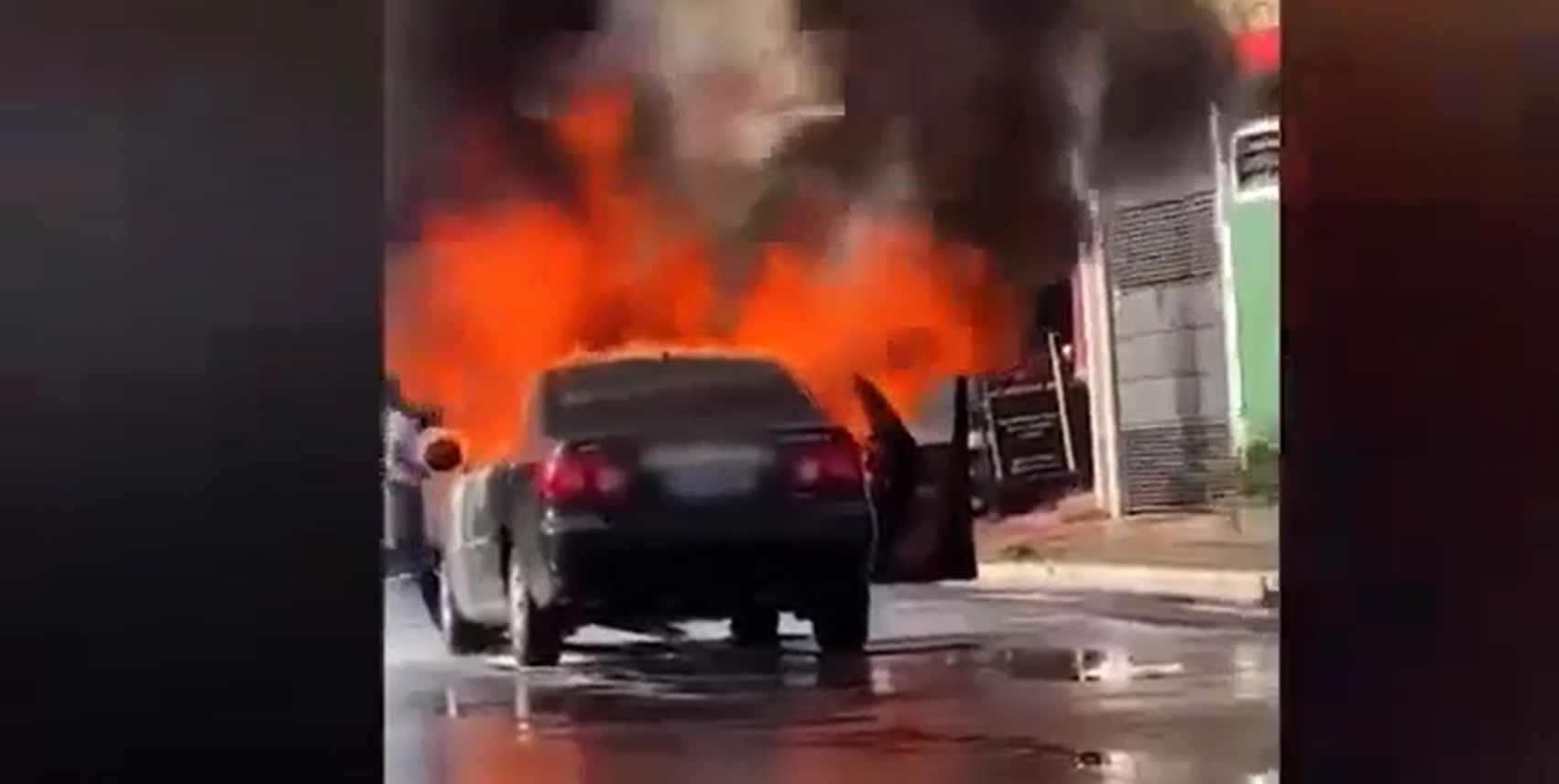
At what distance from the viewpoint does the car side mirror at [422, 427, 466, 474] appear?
1840mm

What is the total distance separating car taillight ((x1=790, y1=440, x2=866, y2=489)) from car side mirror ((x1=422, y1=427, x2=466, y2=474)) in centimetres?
30

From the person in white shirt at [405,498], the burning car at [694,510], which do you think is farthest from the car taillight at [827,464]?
the person in white shirt at [405,498]

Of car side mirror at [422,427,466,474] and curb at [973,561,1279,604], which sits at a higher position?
car side mirror at [422,427,466,474]

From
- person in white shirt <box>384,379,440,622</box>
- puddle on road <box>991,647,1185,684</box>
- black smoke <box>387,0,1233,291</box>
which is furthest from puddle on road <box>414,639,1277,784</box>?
black smoke <box>387,0,1233,291</box>

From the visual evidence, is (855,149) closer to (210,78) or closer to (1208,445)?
(1208,445)

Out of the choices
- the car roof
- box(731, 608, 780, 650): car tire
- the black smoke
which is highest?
the black smoke

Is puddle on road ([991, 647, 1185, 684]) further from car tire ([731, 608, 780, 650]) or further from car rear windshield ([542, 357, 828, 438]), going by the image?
car rear windshield ([542, 357, 828, 438])

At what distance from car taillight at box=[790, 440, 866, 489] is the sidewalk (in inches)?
5.0

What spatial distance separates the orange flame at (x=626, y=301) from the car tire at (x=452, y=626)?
0.41 ft

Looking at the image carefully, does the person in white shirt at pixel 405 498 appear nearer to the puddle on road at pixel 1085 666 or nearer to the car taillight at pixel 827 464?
the car taillight at pixel 827 464

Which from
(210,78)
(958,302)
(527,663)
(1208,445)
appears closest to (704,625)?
(527,663)

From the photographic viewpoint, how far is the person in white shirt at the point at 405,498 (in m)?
1.83

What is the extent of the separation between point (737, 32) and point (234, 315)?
1.68ft

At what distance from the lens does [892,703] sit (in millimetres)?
1888
